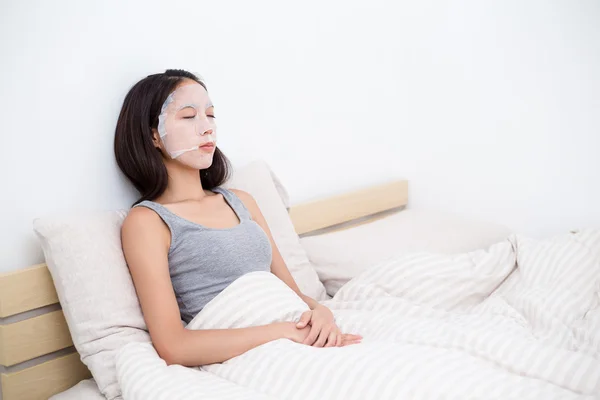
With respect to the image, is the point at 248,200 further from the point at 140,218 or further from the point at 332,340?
the point at 332,340

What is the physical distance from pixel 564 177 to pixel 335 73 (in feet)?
2.90

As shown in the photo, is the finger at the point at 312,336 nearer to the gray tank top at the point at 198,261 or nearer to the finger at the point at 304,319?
the finger at the point at 304,319

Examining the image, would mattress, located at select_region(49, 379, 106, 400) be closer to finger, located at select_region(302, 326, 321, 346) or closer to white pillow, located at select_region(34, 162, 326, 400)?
white pillow, located at select_region(34, 162, 326, 400)

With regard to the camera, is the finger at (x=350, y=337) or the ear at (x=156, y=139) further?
the ear at (x=156, y=139)

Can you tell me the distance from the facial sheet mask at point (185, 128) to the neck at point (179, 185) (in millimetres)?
42

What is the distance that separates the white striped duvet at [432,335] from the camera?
1107 millimetres

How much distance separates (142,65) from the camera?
1.73 m

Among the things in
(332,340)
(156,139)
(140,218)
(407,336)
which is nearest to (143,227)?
(140,218)

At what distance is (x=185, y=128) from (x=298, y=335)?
0.57 meters

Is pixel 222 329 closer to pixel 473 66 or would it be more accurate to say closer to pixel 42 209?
pixel 42 209

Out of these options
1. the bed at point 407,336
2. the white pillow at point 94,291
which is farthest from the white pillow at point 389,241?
the white pillow at point 94,291

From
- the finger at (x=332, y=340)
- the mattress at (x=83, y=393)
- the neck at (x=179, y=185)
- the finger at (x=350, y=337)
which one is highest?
the neck at (x=179, y=185)

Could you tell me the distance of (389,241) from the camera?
2.03 meters

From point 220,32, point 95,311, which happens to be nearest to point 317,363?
point 95,311
